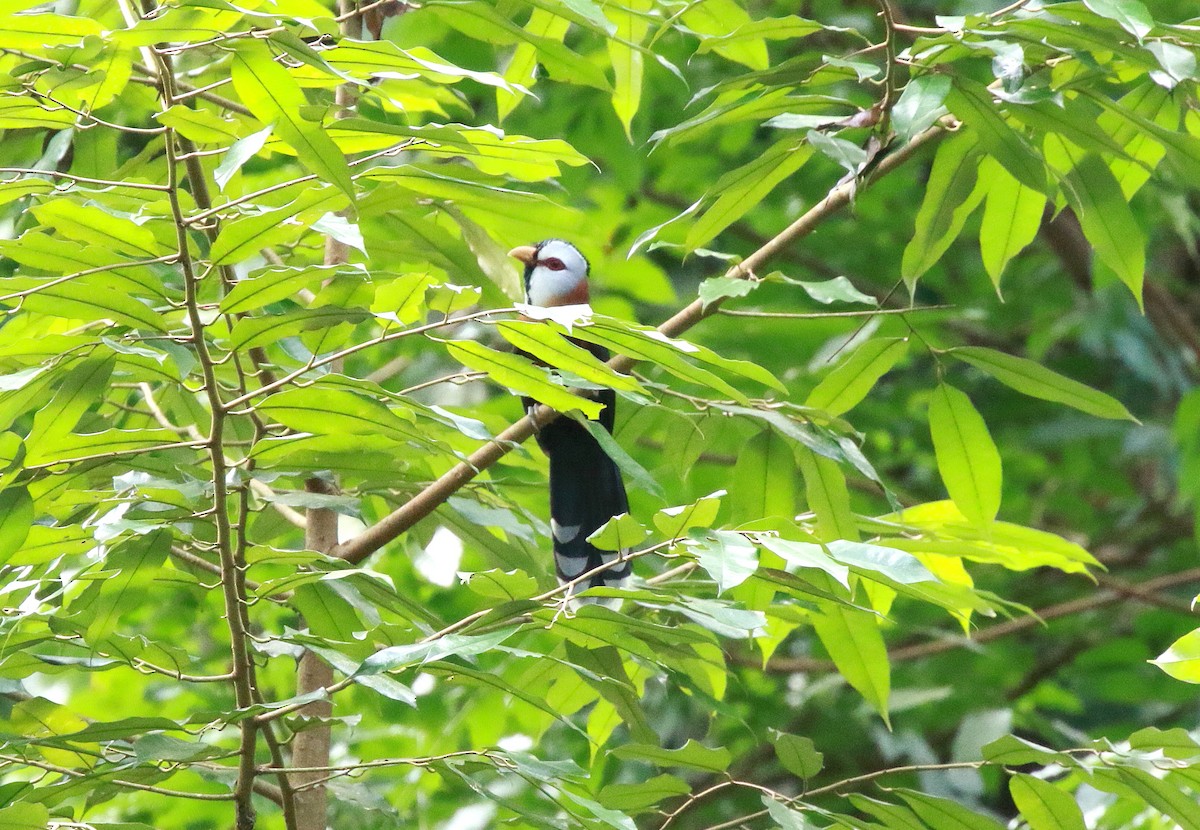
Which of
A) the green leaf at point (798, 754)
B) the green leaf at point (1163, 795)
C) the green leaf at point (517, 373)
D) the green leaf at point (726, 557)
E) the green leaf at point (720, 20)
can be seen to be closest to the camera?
the green leaf at point (726, 557)

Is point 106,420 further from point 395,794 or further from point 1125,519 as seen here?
point 1125,519

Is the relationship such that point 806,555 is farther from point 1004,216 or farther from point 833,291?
point 1004,216

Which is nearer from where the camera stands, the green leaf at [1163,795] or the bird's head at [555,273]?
the green leaf at [1163,795]

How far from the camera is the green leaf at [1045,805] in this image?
1.60 m

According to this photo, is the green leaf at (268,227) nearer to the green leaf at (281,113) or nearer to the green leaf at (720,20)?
the green leaf at (281,113)

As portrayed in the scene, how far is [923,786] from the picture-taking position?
3646mm

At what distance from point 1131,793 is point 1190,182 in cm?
79

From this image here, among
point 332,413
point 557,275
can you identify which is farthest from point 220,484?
point 557,275

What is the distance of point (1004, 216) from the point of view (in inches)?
70.6

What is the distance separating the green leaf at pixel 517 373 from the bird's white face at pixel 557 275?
146cm

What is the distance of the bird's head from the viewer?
2881mm

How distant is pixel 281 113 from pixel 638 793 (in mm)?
970

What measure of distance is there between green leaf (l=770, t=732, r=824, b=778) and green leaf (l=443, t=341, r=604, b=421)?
55cm

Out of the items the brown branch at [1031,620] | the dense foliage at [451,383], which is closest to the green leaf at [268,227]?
the dense foliage at [451,383]
